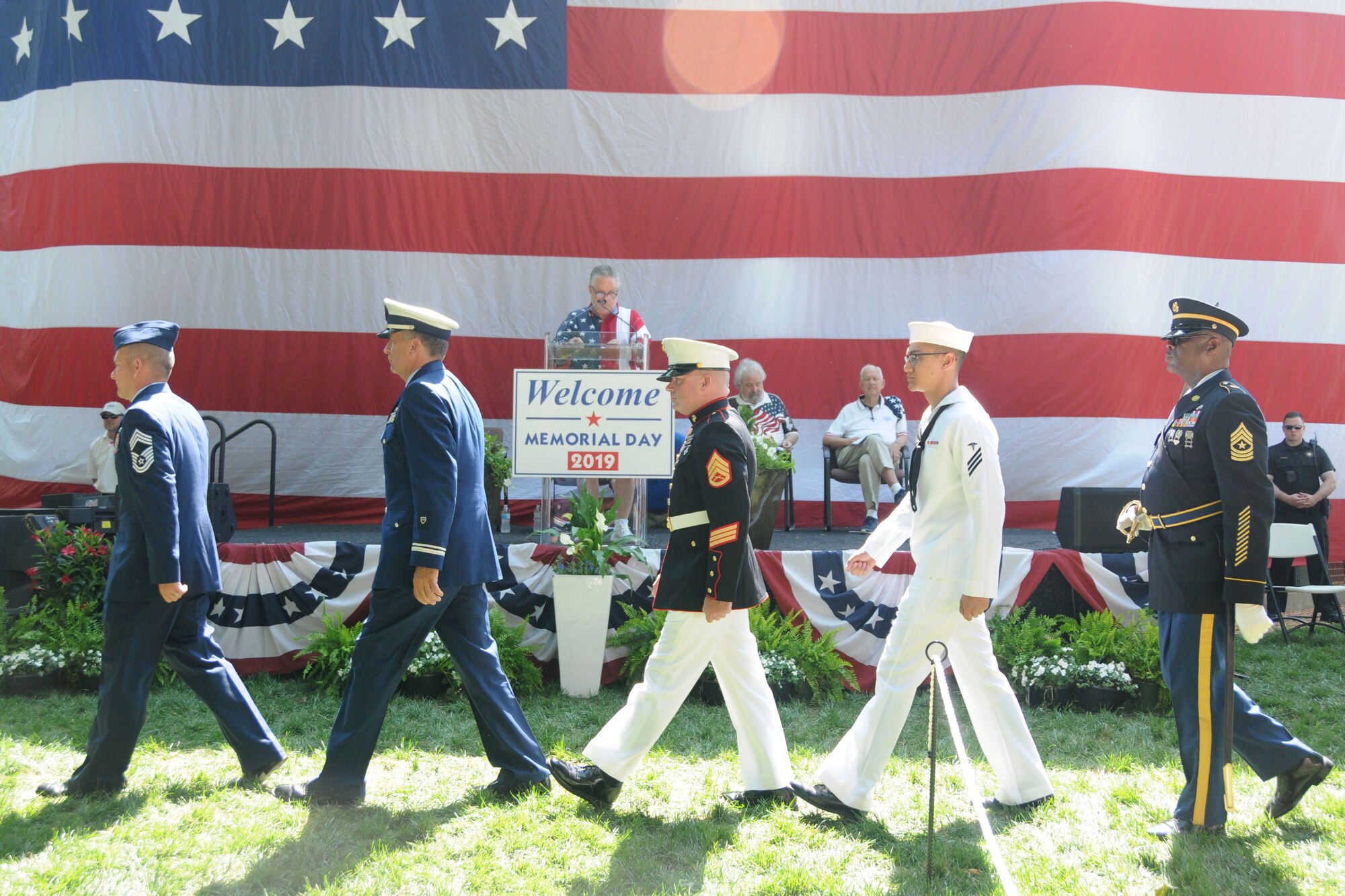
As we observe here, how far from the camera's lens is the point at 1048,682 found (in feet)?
16.6

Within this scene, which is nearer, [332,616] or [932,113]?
[332,616]

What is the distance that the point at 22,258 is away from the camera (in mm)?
8336

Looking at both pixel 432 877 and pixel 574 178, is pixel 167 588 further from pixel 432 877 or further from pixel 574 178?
pixel 574 178

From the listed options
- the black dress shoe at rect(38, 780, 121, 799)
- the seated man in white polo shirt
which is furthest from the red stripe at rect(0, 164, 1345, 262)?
the black dress shoe at rect(38, 780, 121, 799)

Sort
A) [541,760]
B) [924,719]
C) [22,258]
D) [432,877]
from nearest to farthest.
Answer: [432,877] → [541,760] → [924,719] → [22,258]

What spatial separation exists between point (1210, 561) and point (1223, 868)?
843 mm

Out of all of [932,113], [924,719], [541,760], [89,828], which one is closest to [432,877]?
[541,760]

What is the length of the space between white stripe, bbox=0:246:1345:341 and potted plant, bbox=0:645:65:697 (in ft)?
10.9

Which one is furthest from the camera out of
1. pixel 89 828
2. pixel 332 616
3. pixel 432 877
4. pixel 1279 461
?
pixel 1279 461

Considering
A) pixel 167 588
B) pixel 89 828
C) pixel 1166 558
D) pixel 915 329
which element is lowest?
pixel 89 828

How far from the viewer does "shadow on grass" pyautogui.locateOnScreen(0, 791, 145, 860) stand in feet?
10.0

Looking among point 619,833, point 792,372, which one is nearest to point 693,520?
point 619,833

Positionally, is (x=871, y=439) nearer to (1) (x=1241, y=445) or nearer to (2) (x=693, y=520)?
(2) (x=693, y=520)

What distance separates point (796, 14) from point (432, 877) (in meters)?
6.78
